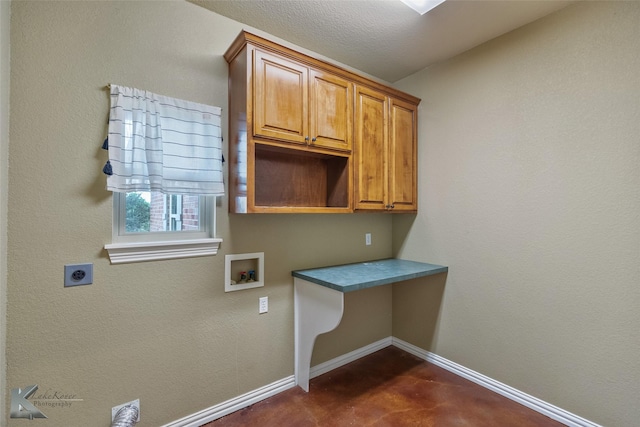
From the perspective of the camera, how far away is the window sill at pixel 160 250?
1541 mm

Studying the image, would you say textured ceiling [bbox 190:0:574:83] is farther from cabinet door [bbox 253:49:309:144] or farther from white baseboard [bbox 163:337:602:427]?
white baseboard [bbox 163:337:602:427]

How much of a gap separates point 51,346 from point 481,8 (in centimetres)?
305

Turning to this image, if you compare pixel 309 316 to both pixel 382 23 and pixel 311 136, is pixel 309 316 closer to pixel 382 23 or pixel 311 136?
pixel 311 136

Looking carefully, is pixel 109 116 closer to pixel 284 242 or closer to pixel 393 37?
pixel 284 242

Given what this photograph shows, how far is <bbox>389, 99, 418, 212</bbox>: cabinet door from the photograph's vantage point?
244 cm

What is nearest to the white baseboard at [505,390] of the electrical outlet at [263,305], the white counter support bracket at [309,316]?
the white counter support bracket at [309,316]

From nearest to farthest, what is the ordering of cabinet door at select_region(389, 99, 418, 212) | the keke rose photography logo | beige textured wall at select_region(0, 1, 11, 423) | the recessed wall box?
beige textured wall at select_region(0, 1, 11, 423) → the keke rose photography logo → the recessed wall box → cabinet door at select_region(389, 99, 418, 212)

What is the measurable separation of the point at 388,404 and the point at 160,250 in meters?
1.80

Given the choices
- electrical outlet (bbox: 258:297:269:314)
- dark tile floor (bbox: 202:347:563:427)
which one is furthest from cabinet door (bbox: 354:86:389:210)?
dark tile floor (bbox: 202:347:563:427)

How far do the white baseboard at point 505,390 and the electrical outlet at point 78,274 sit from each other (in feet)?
8.43

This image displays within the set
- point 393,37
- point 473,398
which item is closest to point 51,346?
point 473,398

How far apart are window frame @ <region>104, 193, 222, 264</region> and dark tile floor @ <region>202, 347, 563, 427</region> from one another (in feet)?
3.62

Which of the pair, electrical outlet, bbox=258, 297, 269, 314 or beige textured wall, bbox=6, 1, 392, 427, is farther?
electrical outlet, bbox=258, 297, 269, 314

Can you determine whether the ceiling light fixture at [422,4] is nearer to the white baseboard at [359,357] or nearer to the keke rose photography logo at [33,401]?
the white baseboard at [359,357]
